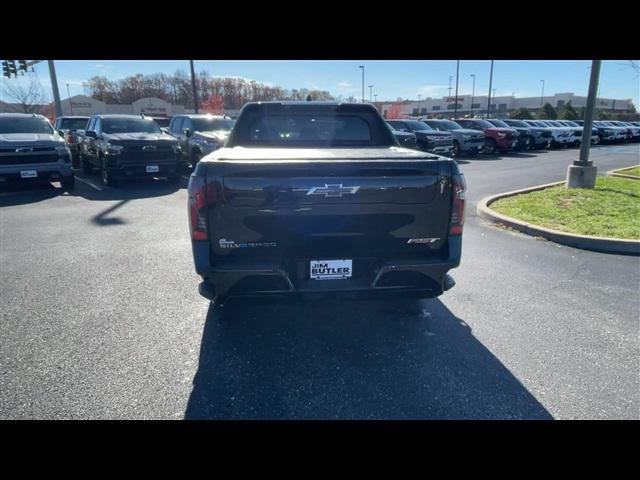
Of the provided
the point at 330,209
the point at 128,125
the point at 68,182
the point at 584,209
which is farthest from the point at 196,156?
the point at 330,209

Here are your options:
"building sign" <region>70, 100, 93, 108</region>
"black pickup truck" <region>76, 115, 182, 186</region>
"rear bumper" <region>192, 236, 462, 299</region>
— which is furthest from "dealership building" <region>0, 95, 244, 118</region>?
"rear bumper" <region>192, 236, 462, 299</region>

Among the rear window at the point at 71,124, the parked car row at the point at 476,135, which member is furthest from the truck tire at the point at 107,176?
the parked car row at the point at 476,135

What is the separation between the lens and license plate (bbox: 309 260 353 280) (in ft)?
10.2

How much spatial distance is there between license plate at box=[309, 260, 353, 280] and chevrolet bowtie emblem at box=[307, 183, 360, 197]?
1.67ft

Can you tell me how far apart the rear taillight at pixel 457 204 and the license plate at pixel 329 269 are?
874mm

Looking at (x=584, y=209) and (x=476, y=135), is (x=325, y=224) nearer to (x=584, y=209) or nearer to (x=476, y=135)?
(x=584, y=209)

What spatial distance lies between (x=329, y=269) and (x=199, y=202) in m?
1.08

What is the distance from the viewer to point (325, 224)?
3.14 m

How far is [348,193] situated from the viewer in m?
3.01

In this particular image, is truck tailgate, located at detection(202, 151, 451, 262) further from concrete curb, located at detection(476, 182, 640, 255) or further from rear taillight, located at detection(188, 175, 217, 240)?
concrete curb, located at detection(476, 182, 640, 255)

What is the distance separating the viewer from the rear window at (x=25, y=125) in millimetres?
11258

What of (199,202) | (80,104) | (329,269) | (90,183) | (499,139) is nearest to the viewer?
(199,202)
